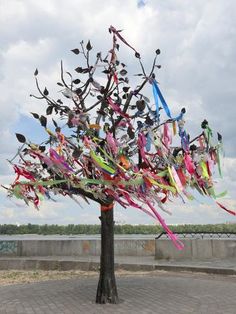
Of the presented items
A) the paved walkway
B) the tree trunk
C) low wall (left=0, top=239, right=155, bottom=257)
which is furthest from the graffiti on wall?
the tree trunk

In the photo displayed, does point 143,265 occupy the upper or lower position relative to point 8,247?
lower

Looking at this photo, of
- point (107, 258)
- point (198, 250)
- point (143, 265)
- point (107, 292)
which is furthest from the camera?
point (198, 250)

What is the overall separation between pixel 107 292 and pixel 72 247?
37.5 feet

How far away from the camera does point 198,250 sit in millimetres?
18266

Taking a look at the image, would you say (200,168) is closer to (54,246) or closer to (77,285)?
(77,285)

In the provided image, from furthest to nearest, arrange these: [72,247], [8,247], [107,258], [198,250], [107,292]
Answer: [8,247], [72,247], [198,250], [107,258], [107,292]

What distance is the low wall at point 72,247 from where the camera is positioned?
20703 mm

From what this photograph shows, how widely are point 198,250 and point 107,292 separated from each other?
892 cm

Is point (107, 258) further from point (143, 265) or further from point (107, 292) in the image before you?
point (143, 265)

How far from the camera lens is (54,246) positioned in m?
21.5

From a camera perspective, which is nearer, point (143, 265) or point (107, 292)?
point (107, 292)

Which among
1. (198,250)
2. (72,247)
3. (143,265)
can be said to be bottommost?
(143,265)

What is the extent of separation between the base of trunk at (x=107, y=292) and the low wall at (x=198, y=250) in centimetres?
832

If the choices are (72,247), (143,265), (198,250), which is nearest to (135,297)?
(143,265)
